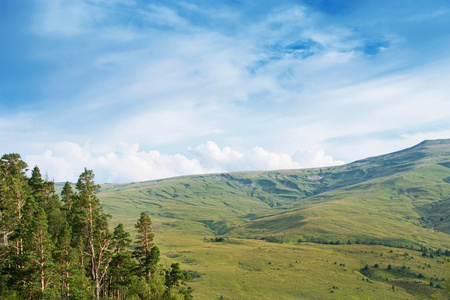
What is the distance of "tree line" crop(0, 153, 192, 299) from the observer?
185ft

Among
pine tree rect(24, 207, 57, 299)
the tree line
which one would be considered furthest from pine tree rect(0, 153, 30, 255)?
pine tree rect(24, 207, 57, 299)

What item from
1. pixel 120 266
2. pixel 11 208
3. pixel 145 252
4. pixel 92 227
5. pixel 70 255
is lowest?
pixel 120 266

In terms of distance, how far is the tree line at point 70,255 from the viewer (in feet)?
185

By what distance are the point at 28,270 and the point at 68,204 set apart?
42.1 meters

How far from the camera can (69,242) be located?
2606 inches

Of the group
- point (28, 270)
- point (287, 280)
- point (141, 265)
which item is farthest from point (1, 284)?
point (287, 280)

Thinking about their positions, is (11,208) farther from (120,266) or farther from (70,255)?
(120,266)

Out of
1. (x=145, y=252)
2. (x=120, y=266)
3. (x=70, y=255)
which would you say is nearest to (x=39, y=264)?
(x=70, y=255)

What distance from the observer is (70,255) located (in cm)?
6494

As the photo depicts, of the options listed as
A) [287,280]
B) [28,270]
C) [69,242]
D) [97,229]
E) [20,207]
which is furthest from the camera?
[287,280]

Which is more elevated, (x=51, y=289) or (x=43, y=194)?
(x=43, y=194)

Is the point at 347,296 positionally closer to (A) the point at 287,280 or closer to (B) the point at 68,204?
(A) the point at 287,280

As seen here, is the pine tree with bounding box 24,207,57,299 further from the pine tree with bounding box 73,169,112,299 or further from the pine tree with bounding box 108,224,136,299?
the pine tree with bounding box 108,224,136,299

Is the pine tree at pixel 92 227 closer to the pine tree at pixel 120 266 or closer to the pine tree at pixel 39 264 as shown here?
the pine tree at pixel 120 266
